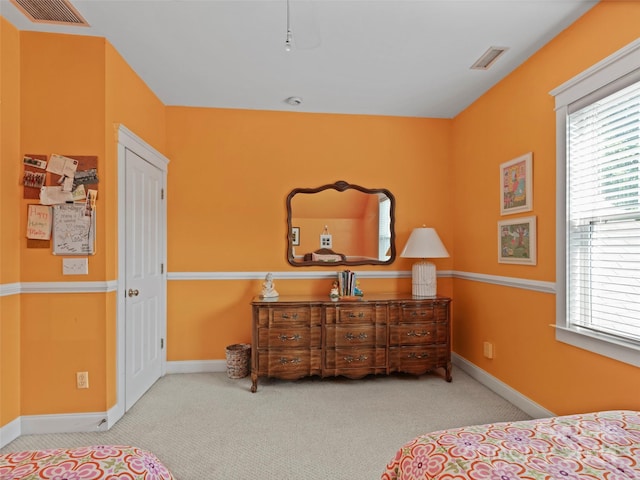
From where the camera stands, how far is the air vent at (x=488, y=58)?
262 centimetres

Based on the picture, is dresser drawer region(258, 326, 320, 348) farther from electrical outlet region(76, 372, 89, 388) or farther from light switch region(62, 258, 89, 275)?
light switch region(62, 258, 89, 275)

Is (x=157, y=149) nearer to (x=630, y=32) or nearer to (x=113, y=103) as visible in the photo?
(x=113, y=103)

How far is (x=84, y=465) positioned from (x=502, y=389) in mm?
3006

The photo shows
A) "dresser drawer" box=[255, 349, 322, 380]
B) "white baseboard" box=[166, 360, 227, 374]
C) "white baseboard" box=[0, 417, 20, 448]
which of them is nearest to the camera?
"white baseboard" box=[0, 417, 20, 448]

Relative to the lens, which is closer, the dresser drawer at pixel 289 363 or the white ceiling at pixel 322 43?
the white ceiling at pixel 322 43

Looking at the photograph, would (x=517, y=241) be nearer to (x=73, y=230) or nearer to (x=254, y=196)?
(x=254, y=196)

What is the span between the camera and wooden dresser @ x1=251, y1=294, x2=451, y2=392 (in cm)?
319

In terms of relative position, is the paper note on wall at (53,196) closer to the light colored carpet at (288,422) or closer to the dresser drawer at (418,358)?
the light colored carpet at (288,422)

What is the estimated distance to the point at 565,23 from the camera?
7.59ft

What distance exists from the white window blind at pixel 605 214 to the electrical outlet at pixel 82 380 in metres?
3.26

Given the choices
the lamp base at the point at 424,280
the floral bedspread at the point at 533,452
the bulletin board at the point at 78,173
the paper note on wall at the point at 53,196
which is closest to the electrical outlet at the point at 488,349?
the lamp base at the point at 424,280

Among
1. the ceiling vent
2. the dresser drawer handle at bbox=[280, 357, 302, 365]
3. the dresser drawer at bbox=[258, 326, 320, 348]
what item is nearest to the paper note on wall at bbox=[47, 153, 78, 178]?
the ceiling vent

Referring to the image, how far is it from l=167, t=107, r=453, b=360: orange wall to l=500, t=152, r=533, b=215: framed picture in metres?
1.08

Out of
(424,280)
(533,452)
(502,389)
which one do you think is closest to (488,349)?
(502,389)
